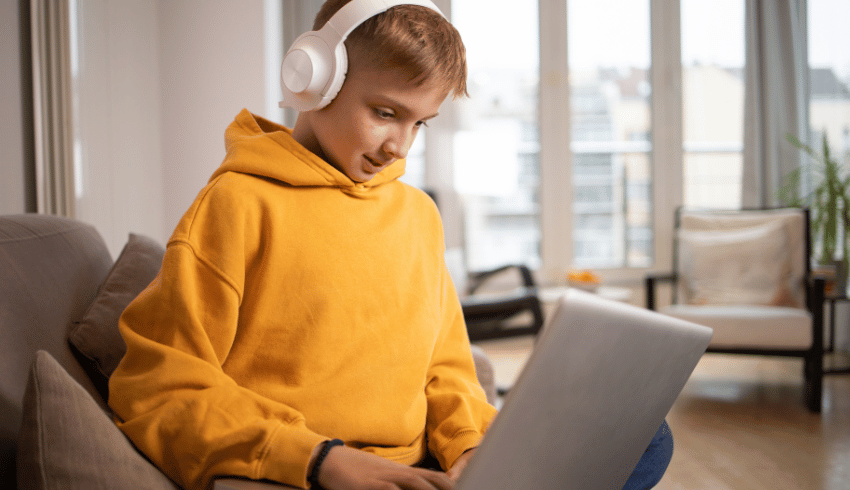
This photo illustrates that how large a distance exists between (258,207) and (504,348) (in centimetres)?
350

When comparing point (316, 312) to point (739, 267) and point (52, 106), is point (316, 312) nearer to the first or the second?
point (52, 106)

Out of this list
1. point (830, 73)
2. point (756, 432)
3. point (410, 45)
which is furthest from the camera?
point (830, 73)

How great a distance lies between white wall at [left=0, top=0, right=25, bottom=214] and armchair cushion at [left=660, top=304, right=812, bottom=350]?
272cm

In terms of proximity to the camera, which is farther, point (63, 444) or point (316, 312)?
point (316, 312)

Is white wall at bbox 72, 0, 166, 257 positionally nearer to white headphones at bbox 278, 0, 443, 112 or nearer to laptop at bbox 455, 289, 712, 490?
white headphones at bbox 278, 0, 443, 112

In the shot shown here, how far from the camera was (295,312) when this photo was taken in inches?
29.4

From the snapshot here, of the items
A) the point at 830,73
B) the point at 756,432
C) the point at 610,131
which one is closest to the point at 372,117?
the point at 756,432

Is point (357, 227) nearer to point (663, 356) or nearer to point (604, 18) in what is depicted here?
point (663, 356)

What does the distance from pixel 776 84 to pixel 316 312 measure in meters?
4.33

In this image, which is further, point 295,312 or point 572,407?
point 295,312

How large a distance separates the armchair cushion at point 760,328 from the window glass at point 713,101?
177cm

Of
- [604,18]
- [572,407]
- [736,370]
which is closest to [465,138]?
[604,18]

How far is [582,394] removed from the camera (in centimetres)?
52

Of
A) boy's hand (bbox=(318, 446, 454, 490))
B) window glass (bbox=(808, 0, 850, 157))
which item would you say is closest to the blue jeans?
boy's hand (bbox=(318, 446, 454, 490))
